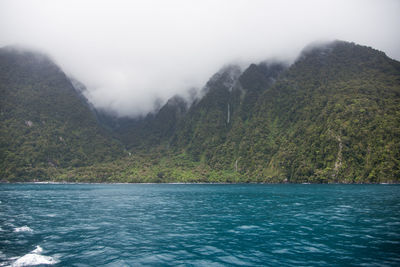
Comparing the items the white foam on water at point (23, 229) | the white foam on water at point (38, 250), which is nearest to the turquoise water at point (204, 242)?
the white foam on water at point (23, 229)

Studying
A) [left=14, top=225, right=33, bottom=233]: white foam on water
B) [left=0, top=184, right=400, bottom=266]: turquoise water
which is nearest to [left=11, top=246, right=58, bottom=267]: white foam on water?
[left=0, top=184, right=400, bottom=266]: turquoise water

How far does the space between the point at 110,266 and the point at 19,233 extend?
57.1ft

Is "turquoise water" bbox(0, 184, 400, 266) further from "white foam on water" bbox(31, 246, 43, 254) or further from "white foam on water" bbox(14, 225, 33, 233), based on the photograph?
"white foam on water" bbox(31, 246, 43, 254)

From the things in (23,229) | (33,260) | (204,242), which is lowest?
(23,229)

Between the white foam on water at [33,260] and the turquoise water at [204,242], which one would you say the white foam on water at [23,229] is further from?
the white foam on water at [33,260]

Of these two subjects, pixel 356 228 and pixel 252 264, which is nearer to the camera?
pixel 252 264

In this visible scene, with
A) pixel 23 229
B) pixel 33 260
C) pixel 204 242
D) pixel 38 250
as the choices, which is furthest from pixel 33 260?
pixel 23 229

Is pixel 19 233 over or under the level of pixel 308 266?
under

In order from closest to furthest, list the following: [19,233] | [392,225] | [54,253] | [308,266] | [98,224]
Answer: [308,266] → [54,253] → [19,233] → [392,225] → [98,224]

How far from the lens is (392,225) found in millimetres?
28781

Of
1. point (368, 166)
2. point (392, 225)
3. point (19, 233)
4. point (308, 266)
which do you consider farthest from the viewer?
point (368, 166)

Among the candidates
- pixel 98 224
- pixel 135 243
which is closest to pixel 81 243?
pixel 135 243

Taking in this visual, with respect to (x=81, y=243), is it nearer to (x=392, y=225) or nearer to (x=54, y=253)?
(x=54, y=253)

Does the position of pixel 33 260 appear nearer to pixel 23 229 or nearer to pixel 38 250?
pixel 38 250
